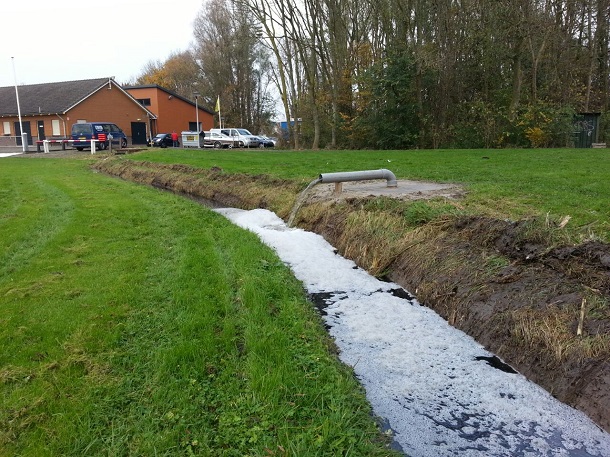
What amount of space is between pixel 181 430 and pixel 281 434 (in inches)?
25.9

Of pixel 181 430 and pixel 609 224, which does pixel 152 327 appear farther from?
pixel 609 224

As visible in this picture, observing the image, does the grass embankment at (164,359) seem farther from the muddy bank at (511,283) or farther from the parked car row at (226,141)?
the parked car row at (226,141)

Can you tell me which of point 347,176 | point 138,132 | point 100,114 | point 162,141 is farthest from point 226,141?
point 347,176

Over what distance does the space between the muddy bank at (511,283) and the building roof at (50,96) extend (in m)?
40.3

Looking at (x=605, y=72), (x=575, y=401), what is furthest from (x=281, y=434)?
(x=605, y=72)

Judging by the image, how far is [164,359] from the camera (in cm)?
389

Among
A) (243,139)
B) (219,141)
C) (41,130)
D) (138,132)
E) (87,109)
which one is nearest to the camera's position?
(243,139)

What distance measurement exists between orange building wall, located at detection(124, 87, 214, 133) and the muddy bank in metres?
42.9

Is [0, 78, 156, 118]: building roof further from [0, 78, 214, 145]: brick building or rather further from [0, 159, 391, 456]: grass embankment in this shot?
[0, 159, 391, 456]: grass embankment

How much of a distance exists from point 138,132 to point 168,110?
165 inches

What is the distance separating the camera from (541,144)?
21.9 meters

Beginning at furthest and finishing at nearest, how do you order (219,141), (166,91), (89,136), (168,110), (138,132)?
(168,110)
(166,91)
(138,132)
(219,141)
(89,136)

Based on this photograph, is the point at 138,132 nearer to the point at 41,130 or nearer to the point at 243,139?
the point at 41,130

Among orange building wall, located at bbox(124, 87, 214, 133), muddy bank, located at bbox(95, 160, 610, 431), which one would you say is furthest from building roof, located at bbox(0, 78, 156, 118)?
muddy bank, located at bbox(95, 160, 610, 431)
